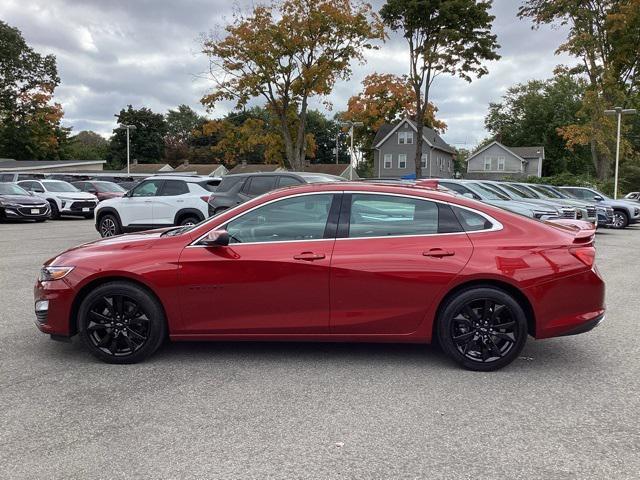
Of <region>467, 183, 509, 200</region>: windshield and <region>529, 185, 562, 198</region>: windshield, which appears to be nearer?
<region>467, 183, 509, 200</region>: windshield

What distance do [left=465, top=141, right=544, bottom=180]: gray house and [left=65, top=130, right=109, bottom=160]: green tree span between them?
169ft

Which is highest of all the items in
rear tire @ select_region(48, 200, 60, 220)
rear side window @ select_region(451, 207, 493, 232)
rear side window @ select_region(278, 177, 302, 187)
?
rear side window @ select_region(278, 177, 302, 187)

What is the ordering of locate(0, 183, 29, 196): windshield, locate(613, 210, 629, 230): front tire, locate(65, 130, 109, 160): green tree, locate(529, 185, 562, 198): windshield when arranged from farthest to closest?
1. locate(65, 130, 109, 160): green tree
2. locate(613, 210, 629, 230): front tire
3. locate(0, 183, 29, 196): windshield
4. locate(529, 185, 562, 198): windshield

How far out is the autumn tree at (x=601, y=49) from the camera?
34031 millimetres

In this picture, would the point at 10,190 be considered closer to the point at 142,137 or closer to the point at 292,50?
the point at 292,50

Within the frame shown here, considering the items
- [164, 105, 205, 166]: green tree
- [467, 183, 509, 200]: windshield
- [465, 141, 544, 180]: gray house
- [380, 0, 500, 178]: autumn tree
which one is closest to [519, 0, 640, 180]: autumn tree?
[380, 0, 500, 178]: autumn tree

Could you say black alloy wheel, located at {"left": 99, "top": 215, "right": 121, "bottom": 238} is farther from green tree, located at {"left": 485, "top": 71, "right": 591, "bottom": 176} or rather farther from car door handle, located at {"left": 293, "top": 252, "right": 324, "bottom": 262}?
green tree, located at {"left": 485, "top": 71, "right": 591, "bottom": 176}

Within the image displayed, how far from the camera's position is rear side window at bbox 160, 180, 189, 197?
45.9 feet

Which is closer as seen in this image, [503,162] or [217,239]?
[217,239]

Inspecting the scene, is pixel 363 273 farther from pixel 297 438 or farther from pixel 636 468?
pixel 636 468

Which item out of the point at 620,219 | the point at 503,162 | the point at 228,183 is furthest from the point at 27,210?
the point at 503,162

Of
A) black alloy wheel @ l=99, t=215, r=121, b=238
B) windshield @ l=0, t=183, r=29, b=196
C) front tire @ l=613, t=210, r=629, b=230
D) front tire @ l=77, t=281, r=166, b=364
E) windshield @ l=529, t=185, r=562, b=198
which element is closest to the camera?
front tire @ l=77, t=281, r=166, b=364

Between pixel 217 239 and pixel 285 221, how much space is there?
0.60m

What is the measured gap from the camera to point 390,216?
4719mm
